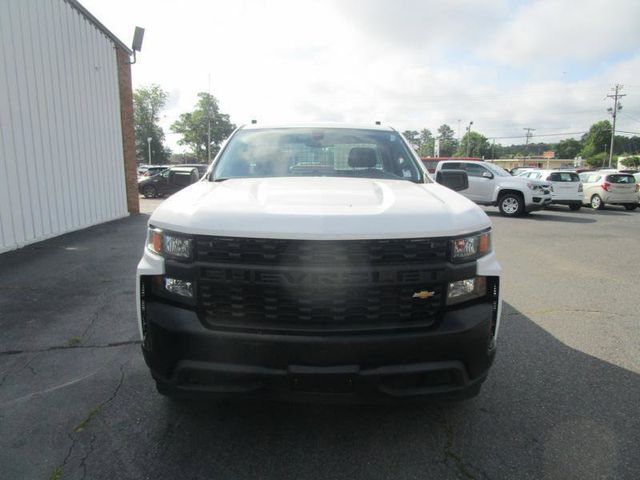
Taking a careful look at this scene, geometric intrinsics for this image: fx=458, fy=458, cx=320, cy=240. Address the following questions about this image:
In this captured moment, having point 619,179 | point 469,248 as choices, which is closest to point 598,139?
point 619,179

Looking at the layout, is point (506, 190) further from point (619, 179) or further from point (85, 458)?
point (85, 458)

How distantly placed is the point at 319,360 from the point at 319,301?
27 centimetres

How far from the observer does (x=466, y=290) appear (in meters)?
2.32

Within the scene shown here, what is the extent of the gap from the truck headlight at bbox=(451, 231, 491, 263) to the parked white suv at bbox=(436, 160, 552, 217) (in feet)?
43.3

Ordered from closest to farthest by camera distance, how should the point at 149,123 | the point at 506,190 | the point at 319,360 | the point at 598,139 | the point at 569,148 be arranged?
the point at 319,360 → the point at 506,190 → the point at 149,123 → the point at 598,139 → the point at 569,148

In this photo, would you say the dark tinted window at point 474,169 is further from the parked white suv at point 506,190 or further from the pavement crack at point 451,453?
the pavement crack at point 451,453

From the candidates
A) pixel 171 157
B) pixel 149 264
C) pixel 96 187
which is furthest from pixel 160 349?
pixel 171 157

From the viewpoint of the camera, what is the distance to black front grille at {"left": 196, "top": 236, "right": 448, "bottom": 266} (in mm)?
2164

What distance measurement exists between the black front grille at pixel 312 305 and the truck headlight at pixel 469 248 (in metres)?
0.20

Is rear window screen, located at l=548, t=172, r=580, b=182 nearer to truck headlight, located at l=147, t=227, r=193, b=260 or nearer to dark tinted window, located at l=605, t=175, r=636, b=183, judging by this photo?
dark tinted window, located at l=605, t=175, r=636, b=183

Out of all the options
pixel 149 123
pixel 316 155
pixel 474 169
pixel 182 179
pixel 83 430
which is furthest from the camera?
pixel 149 123

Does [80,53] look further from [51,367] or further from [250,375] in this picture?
[250,375]

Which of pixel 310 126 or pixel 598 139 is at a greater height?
pixel 598 139

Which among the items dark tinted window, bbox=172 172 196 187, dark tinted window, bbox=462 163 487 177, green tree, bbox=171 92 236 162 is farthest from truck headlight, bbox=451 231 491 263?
green tree, bbox=171 92 236 162
